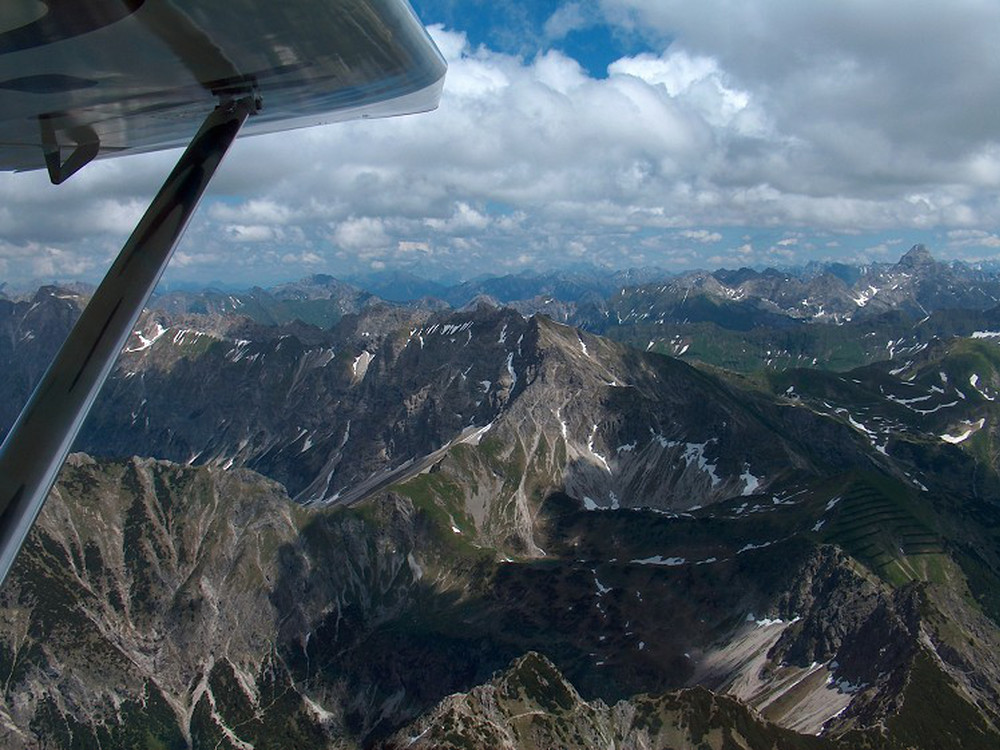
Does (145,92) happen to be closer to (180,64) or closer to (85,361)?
(180,64)

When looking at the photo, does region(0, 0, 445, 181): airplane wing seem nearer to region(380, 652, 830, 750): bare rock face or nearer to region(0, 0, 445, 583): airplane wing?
region(0, 0, 445, 583): airplane wing

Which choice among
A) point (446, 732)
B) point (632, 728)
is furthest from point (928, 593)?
point (446, 732)

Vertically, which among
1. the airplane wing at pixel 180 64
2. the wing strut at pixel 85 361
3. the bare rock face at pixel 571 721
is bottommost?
the bare rock face at pixel 571 721

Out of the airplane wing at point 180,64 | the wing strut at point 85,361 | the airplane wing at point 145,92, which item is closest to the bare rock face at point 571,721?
the airplane wing at point 180,64

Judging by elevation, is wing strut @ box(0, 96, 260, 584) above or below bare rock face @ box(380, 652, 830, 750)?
above

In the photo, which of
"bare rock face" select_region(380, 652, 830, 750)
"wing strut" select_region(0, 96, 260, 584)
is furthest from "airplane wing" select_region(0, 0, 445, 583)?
"bare rock face" select_region(380, 652, 830, 750)

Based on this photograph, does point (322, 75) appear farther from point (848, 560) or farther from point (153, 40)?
point (848, 560)

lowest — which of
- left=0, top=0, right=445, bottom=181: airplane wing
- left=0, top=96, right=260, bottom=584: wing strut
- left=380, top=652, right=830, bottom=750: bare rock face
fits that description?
left=380, top=652, right=830, bottom=750: bare rock face

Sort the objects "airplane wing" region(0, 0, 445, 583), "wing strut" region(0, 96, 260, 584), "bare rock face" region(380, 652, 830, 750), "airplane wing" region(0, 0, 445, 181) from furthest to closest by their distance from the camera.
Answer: "bare rock face" region(380, 652, 830, 750) < "airplane wing" region(0, 0, 445, 181) < "airplane wing" region(0, 0, 445, 583) < "wing strut" region(0, 96, 260, 584)

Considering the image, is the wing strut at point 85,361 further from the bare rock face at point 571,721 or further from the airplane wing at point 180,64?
the bare rock face at point 571,721
